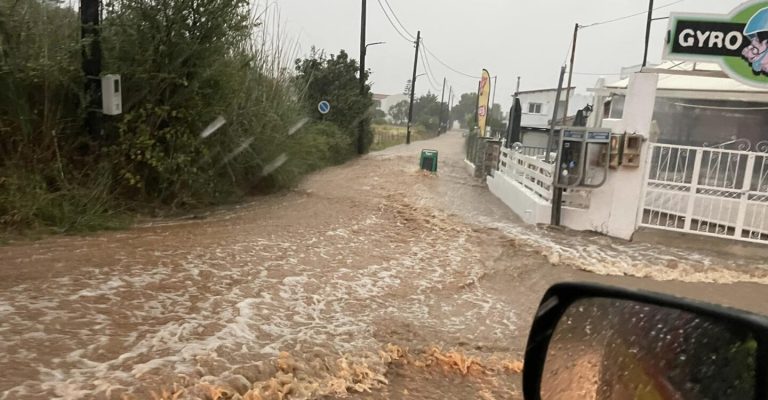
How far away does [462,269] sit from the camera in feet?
26.1

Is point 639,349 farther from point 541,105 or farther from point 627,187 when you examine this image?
point 541,105

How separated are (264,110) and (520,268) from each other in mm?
7179

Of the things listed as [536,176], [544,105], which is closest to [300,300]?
[536,176]

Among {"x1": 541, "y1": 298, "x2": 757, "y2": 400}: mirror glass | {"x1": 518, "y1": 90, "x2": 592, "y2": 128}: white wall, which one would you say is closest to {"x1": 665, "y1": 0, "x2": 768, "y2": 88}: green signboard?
{"x1": 541, "y1": 298, "x2": 757, "y2": 400}: mirror glass

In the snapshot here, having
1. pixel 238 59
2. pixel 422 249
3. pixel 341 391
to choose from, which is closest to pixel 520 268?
pixel 422 249

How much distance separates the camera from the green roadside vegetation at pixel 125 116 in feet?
27.2

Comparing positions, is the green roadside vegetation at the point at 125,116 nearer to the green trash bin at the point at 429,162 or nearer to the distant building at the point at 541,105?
the green trash bin at the point at 429,162

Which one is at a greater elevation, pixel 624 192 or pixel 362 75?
pixel 362 75

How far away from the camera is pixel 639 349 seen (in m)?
1.77

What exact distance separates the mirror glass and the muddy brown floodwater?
2335 mm

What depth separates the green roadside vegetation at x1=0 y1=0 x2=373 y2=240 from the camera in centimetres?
829

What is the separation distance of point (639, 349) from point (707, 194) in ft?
29.0

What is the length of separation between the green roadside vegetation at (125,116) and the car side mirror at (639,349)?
7240 millimetres

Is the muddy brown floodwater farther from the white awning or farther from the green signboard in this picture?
the white awning
